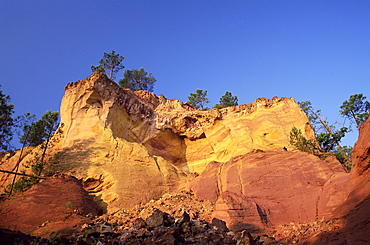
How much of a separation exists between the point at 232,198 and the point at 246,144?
12.4 m

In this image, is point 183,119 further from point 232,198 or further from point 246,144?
point 232,198

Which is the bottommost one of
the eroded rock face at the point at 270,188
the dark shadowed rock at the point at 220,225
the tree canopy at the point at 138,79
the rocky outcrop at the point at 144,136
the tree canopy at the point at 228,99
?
the dark shadowed rock at the point at 220,225

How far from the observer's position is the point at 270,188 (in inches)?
606

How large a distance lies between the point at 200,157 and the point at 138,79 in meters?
A: 21.8

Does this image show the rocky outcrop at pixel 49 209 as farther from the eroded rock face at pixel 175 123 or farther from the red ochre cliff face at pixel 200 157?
the eroded rock face at pixel 175 123

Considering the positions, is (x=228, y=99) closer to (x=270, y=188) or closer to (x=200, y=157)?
(x=200, y=157)

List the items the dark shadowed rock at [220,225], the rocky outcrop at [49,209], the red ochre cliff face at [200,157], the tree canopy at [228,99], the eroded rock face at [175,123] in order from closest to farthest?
1. the dark shadowed rock at [220,225]
2. the rocky outcrop at [49,209]
3. the red ochre cliff face at [200,157]
4. the eroded rock face at [175,123]
5. the tree canopy at [228,99]

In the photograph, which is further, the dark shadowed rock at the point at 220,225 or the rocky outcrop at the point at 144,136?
the rocky outcrop at the point at 144,136

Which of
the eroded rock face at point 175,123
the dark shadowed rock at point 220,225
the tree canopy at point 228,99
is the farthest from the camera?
the tree canopy at point 228,99

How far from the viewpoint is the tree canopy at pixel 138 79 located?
44656mm

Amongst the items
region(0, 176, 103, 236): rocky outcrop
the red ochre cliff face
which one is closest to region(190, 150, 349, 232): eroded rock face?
the red ochre cliff face

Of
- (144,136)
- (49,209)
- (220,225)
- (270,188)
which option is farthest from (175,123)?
(220,225)

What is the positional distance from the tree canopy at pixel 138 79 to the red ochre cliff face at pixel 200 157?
14676mm

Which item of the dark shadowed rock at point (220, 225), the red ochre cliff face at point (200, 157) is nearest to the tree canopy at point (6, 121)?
the red ochre cliff face at point (200, 157)
